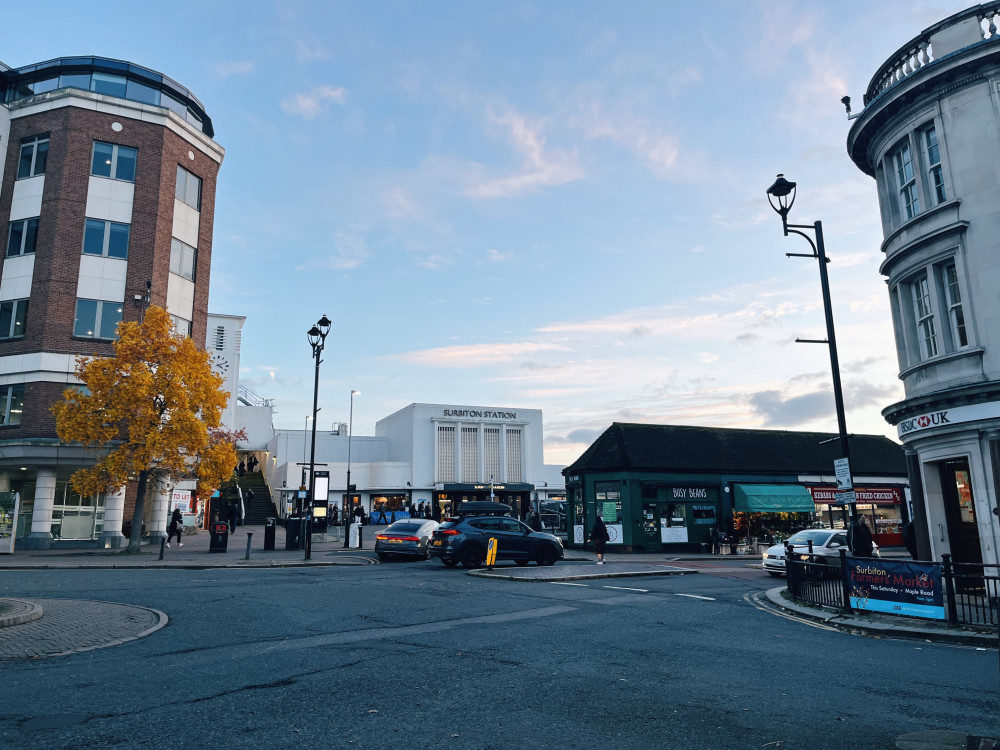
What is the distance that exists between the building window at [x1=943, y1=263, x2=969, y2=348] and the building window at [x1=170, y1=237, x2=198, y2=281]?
30.3 m

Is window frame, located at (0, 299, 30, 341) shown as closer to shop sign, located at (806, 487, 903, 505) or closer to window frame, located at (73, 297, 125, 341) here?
window frame, located at (73, 297, 125, 341)

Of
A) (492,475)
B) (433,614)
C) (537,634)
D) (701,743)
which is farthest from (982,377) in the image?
(492,475)

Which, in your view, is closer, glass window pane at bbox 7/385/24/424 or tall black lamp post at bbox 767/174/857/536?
tall black lamp post at bbox 767/174/857/536

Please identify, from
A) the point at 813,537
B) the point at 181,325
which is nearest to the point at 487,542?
the point at 813,537

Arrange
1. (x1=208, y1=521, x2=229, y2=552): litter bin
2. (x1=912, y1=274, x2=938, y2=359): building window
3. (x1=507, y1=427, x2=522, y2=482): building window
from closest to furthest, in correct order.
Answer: (x1=912, y1=274, x2=938, y2=359): building window
(x1=208, y1=521, x2=229, y2=552): litter bin
(x1=507, y1=427, x2=522, y2=482): building window

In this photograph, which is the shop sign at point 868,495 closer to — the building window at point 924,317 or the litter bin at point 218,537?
the building window at point 924,317

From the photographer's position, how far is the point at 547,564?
24344 millimetres

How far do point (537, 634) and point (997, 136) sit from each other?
571 inches

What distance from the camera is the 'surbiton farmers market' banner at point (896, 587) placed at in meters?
11.9

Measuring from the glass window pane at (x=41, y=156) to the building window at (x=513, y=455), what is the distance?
1696 inches

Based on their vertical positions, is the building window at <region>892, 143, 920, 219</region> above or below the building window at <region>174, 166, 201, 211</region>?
below

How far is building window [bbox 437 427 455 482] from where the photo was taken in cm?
6406

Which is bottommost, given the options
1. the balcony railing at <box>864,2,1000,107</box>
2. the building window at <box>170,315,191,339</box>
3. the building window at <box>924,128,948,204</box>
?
the building window at <box>924,128,948,204</box>

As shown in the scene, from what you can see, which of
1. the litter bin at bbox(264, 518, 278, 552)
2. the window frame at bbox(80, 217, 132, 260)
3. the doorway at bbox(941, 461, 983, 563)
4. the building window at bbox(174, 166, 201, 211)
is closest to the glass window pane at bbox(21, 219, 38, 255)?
the window frame at bbox(80, 217, 132, 260)
